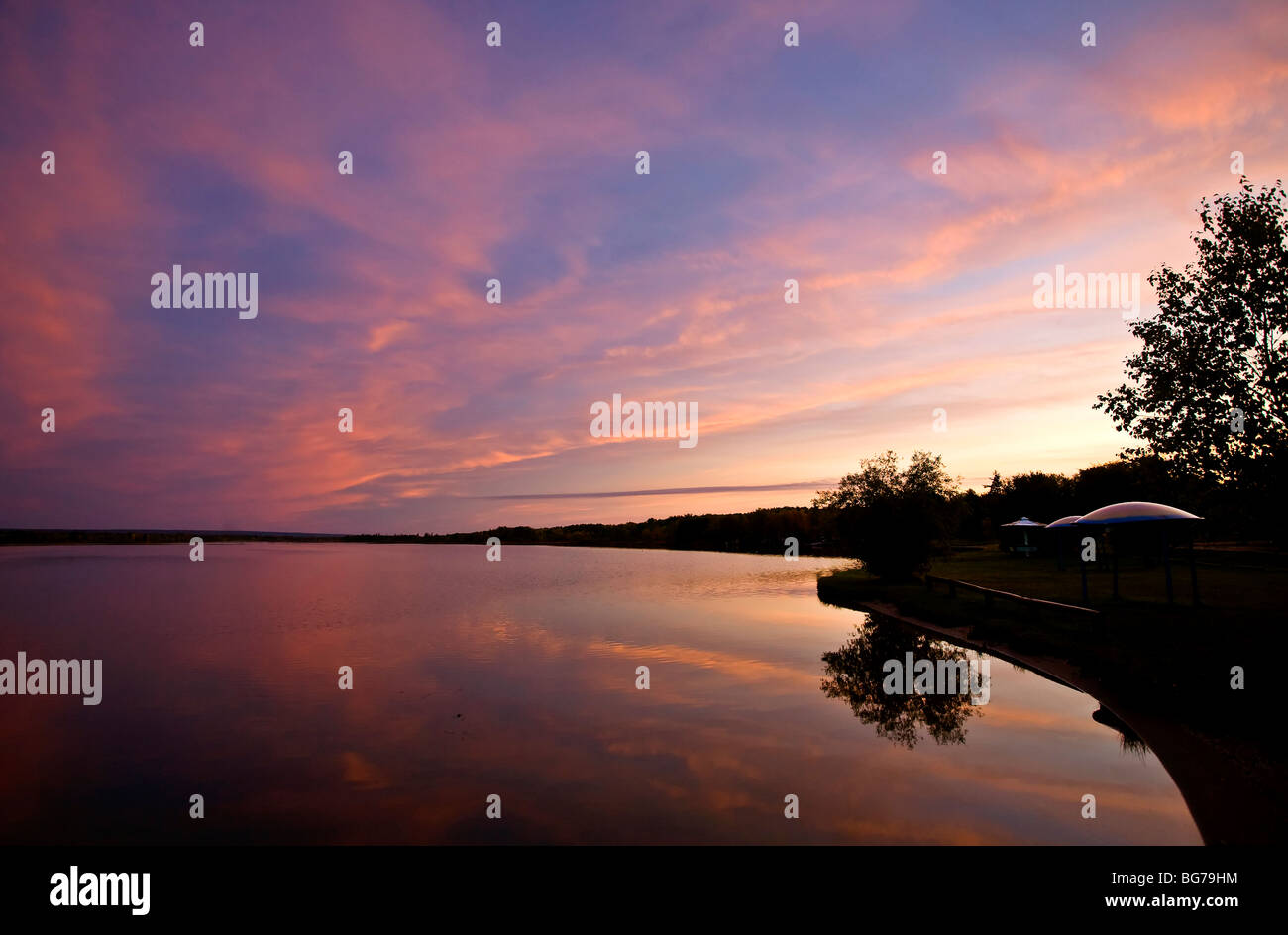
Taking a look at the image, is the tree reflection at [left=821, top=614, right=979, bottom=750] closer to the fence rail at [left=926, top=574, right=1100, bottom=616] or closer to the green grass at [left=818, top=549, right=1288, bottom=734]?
the green grass at [left=818, top=549, right=1288, bottom=734]

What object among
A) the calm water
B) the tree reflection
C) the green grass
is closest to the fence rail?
the green grass

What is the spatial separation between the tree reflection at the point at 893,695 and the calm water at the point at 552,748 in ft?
0.32

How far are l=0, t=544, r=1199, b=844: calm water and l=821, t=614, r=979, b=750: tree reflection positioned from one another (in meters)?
0.10

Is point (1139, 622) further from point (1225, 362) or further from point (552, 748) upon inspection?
point (552, 748)

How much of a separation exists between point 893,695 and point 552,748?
28.8 ft

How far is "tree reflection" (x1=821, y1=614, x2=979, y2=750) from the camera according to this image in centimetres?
1398

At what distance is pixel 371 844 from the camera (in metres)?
8.85

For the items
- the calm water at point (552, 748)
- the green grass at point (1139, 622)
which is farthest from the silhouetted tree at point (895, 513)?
the calm water at point (552, 748)

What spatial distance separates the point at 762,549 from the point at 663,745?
120234 millimetres

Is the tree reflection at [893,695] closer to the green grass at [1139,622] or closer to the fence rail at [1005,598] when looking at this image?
the green grass at [1139,622]
